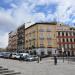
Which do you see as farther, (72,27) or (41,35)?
(72,27)

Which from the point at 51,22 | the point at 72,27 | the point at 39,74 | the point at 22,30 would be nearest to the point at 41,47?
the point at 51,22

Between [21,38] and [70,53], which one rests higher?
[21,38]

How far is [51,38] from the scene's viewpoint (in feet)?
328

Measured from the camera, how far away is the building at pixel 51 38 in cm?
9875

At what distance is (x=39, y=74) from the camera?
19500mm

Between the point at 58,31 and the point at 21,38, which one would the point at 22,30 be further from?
the point at 58,31

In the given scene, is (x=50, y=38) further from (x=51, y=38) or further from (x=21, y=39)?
(x=21, y=39)

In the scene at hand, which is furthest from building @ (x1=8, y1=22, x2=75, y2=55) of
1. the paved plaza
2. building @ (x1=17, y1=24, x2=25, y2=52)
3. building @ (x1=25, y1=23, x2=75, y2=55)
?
the paved plaza

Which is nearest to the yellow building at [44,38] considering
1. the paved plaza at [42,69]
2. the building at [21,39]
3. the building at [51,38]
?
the building at [51,38]

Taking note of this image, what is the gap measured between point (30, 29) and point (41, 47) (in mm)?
14197

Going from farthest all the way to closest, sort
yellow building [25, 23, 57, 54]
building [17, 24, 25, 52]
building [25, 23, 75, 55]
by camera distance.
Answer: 1. building [17, 24, 25, 52]
2. building [25, 23, 75, 55]
3. yellow building [25, 23, 57, 54]

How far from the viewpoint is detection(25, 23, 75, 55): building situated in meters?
98.8

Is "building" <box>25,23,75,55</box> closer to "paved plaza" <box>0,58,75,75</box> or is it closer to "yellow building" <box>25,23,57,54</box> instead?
"yellow building" <box>25,23,57,54</box>

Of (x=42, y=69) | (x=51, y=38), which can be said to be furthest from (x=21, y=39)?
(x=42, y=69)
